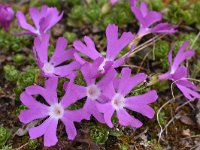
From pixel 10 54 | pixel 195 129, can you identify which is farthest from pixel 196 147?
pixel 10 54

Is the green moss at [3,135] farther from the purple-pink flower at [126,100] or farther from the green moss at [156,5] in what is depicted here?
the green moss at [156,5]

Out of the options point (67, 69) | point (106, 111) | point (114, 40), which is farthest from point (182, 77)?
point (67, 69)

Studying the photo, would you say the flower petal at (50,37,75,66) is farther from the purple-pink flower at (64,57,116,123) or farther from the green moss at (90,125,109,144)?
the green moss at (90,125,109,144)

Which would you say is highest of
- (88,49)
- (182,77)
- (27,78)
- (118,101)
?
→ (27,78)

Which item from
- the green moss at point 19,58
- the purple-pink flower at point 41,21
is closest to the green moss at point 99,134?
the purple-pink flower at point 41,21

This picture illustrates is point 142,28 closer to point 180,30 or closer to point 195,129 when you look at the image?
point 180,30

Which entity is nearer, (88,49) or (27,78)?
(88,49)

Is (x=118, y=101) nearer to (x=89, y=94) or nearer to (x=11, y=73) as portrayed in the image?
(x=89, y=94)
